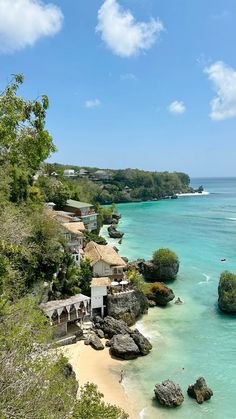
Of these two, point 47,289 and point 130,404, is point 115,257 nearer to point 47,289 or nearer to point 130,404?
point 47,289

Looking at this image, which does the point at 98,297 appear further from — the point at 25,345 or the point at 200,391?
the point at 25,345

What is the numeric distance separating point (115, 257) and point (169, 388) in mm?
16863

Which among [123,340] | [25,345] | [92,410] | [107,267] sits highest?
[25,345]

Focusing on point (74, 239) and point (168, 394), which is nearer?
point (168, 394)

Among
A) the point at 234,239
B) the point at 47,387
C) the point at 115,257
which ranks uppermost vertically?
the point at 47,387

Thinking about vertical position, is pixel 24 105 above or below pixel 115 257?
above

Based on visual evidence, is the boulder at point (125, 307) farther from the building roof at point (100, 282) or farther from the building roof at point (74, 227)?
the building roof at point (74, 227)

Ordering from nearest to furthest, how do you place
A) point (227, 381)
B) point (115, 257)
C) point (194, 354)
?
point (227, 381) → point (194, 354) → point (115, 257)

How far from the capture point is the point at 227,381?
24.0 m

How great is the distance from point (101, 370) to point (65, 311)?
16.3 ft

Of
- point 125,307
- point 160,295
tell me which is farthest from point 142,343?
point 160,295

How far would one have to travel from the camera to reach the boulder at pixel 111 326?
28.4 meters

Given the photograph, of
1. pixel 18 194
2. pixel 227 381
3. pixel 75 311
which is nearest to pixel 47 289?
pixel 75 311

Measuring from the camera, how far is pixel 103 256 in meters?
36.8
